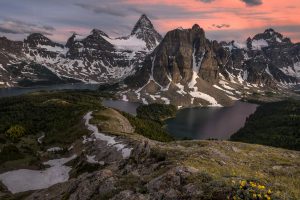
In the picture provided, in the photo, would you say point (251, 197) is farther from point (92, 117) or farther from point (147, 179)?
point (92, 117)

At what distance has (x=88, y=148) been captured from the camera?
109 metres

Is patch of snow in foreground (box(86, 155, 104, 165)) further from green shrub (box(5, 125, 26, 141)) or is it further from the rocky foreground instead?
green shrub (box(5, 125, 26, 141))

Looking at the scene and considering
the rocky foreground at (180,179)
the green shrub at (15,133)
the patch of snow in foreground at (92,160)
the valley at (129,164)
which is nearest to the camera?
the rocky foreground at (180,179)

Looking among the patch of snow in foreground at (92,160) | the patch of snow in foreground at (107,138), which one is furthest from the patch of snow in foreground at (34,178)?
the patch of snow in foreground at (107,138)

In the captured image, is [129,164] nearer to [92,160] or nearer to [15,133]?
[92,160]

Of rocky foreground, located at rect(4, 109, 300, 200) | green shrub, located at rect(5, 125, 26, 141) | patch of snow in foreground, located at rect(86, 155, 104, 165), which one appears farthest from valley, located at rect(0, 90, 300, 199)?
green shrub, located at rect(5, 125, 26, 141)

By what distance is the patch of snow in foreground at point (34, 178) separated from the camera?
9157cm

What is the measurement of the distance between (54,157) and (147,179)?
3384 inches

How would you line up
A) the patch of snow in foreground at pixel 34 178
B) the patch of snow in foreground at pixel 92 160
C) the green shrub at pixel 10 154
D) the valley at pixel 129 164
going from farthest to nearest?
the green shrub at pixel 10 154 < the patch of snow in foreground at pixel 92 160 < the patch of snow in foreground at pixel 34 178 < the valley at pixel 129 164

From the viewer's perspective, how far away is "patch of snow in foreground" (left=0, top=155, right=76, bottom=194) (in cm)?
9157

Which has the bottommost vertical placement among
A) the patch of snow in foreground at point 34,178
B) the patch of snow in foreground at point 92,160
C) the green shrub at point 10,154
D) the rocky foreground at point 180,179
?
the patch of snow in foreground at point 34,178

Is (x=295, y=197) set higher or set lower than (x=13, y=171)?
higher

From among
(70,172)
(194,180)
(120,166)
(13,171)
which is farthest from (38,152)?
(194,180)

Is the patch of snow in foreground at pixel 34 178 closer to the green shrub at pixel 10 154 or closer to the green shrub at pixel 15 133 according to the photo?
the green shrub at pixel 10 154
